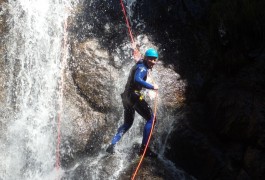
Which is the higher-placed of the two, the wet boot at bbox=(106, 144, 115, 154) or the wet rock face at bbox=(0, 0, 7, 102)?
the wet rock face at bbox=(0, 0, 7, 102)

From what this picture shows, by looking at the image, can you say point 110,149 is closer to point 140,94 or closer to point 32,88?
point 140,94

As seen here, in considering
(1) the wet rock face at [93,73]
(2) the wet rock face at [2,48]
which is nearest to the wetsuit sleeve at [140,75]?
(1) the wet rock face at [93,73]

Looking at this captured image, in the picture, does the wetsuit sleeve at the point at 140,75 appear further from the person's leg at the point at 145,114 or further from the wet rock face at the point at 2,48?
the wet rock face at the point at 2,48

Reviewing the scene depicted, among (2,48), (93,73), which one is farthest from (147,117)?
(2,48)

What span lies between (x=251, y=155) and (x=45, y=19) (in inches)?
250

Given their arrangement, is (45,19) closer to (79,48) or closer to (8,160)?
(79,48)

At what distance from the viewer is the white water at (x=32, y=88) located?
7.85 m

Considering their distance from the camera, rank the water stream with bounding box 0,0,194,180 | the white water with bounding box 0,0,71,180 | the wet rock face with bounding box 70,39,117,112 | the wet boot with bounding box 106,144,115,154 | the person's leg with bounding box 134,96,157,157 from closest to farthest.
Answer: the person's leg with bounding box 134,96,157,157, the wet boot with bounding box 106,144,115,154, the water stream with bounding box 0,0,194,180, the white water with bounding box 0,0,71,180, the wet rock face with bounding box 70,39,117,112

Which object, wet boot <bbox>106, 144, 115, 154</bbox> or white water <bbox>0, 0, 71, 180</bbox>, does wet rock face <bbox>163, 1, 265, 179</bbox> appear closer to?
wet boot <bbox>106, 144, 115, 154</bbox>

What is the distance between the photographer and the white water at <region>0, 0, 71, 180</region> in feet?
25.8

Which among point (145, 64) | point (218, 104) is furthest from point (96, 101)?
point (218, 104)

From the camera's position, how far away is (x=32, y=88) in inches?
341

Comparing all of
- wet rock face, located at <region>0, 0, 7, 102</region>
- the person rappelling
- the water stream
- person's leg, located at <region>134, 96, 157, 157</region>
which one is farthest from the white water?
the person rappelling

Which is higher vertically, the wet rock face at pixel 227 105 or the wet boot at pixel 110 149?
the wet rock face at pixel 227 105
